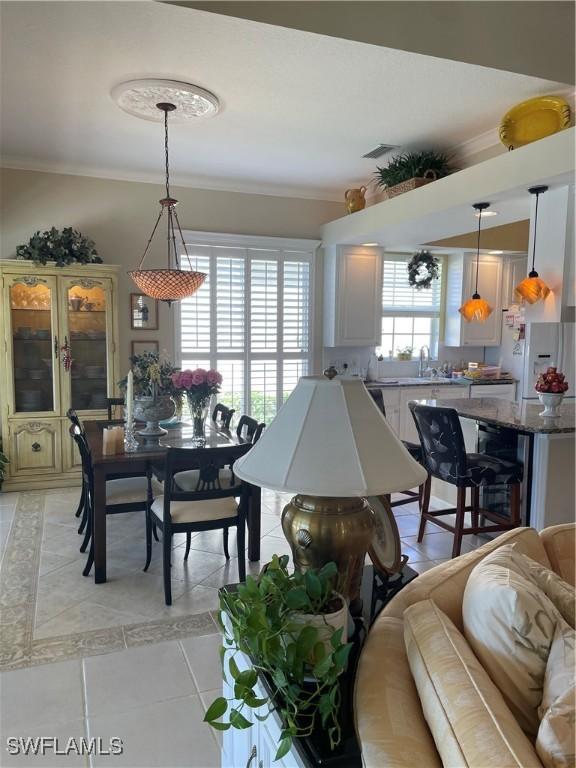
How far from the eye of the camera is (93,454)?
10.7ft

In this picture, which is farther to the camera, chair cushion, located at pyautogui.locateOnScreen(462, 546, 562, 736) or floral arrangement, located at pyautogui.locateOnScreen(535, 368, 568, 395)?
floral arrangement, located at pyautogui.locateOnScreen(535, 368, 568, 395)

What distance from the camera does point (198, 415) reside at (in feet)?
12.5

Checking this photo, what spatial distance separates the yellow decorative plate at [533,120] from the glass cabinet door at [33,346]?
12.7ft

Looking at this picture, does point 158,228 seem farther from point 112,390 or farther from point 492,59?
point 492,59

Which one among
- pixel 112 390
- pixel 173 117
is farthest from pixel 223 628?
pixel 112 390

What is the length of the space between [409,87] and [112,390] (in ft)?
11.8

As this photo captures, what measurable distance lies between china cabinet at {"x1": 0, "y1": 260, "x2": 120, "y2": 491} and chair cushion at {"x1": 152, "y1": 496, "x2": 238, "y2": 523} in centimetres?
221

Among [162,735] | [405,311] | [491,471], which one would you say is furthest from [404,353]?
[162,735]

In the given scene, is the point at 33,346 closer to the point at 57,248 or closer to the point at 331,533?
the point at 57,248

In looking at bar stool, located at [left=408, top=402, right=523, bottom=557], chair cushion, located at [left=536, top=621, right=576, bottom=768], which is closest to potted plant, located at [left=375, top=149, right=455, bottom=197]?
bar stool, located at [left=408, top=402, right=523, bottom=557]

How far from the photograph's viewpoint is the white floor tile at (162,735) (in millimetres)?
1969

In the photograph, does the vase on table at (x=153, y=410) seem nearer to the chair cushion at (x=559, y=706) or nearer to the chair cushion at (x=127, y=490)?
the chair cushion at (x=127, y=490)

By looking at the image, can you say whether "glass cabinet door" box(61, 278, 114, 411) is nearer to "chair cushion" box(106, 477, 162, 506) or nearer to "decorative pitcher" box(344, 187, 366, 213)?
"chair cushion" box(106, 477, 162, 506)

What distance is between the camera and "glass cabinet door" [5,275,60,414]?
4.91m
